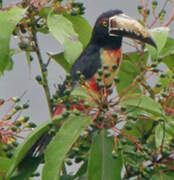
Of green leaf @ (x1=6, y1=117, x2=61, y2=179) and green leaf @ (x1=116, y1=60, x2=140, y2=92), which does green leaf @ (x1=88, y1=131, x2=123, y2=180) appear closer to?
green leaf @ (x1=6, y1=117, x2=61, y2=179)

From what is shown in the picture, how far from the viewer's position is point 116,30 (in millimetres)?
3635

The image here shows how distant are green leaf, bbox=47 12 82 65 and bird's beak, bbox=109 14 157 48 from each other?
1.21 feet

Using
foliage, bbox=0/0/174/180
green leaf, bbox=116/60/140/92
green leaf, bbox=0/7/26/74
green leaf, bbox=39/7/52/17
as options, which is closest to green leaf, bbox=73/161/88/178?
foliage, bbox=0/0/174/180

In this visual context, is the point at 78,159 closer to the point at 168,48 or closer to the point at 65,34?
the point at 65,34

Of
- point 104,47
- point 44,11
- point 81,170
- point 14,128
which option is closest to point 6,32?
point 44,11

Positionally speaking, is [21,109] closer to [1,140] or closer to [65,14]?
[1,140]

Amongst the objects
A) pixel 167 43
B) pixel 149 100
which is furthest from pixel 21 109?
pixel 167 43

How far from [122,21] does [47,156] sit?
1.28 metres

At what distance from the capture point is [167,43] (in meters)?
3.16

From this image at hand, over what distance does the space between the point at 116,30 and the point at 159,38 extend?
71cm

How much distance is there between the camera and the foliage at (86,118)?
258 cm

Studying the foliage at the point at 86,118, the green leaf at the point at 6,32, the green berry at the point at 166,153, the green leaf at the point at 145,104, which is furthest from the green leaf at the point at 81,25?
the green berry at the point at 166,153

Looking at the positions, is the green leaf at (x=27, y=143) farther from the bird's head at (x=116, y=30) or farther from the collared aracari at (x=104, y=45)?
the bird's head at (x=116, y=30)

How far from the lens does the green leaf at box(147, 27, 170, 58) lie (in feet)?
9.58
